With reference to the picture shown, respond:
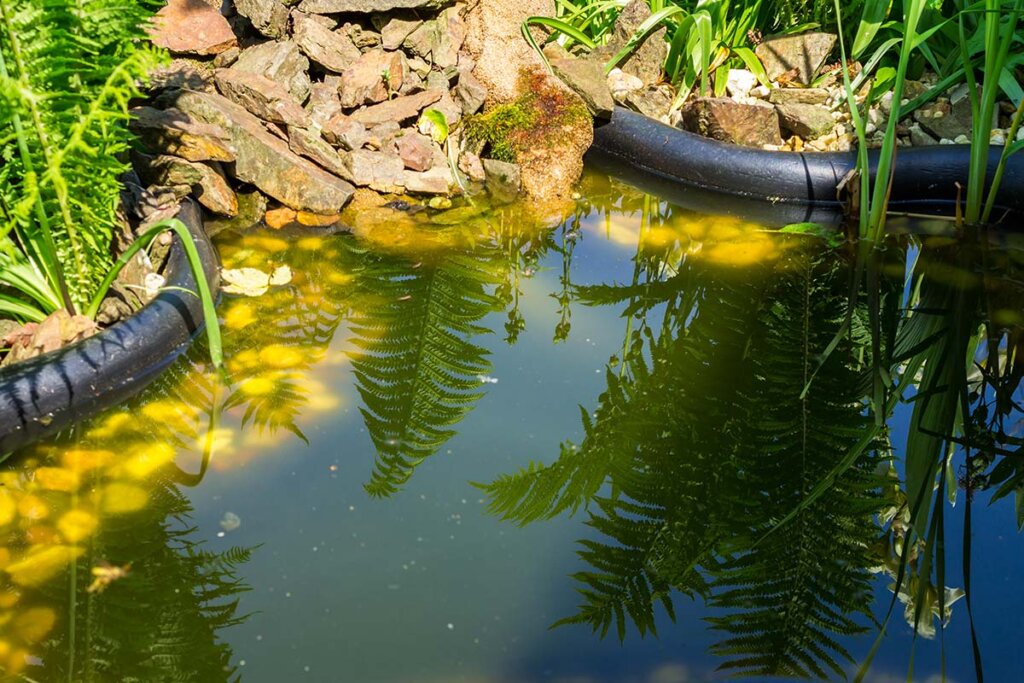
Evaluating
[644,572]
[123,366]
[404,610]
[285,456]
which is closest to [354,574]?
[404,610]

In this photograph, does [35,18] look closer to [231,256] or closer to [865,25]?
[231,256]

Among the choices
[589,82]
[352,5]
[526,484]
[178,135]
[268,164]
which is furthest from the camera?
[589,82]

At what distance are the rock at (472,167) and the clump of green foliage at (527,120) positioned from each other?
75 millimetres

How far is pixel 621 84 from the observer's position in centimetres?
470

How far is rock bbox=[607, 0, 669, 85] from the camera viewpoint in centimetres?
471

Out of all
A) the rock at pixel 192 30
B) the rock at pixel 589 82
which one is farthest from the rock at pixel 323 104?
the rock at pixel 589 82

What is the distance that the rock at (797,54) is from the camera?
178 inches

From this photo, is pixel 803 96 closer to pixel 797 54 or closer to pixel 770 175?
pixel 797 54

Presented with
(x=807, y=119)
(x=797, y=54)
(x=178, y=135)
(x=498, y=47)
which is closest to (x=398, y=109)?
(x=498, y=47)

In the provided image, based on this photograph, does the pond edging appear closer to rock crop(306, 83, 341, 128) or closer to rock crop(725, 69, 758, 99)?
rock crop(306, 83, 341, 128)

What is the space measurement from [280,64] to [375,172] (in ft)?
2.12

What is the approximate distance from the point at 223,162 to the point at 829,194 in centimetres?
268

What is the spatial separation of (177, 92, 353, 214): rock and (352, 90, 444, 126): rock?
0.42 meters

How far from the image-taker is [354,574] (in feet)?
6.88
